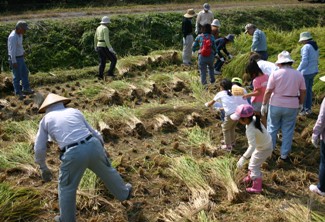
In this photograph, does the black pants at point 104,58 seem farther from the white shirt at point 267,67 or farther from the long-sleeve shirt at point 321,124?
the long-sleeve shirt at point 321,124

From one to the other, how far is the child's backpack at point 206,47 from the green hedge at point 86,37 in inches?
215

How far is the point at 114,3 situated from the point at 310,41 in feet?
48.4

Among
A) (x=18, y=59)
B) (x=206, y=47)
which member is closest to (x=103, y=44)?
(x=18, y=59)

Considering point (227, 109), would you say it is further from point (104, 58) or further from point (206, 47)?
point (104, 58)

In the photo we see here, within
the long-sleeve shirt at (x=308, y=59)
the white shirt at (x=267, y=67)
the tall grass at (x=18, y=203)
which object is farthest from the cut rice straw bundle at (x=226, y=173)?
the long-sleeve shirt at (x=308, y=59)

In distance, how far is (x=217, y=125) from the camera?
722cm

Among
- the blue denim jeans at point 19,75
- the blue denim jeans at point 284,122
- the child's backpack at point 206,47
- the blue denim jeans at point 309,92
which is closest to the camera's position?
the blue denim jeans at point 284,122

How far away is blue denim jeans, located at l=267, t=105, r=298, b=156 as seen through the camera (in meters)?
5.66

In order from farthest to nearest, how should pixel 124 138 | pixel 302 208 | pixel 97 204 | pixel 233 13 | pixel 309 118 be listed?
pixel 233 13 → pixel 309 118 → pixel 124 138 → pixel 97 204 → pixel 302 208

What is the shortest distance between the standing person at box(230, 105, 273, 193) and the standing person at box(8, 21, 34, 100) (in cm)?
573

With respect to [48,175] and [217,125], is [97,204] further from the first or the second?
[217,125]

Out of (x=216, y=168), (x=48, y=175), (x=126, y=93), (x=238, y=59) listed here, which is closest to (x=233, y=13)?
(x=238, y=59)

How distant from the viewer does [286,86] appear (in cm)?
555

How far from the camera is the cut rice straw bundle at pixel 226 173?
498 cm
